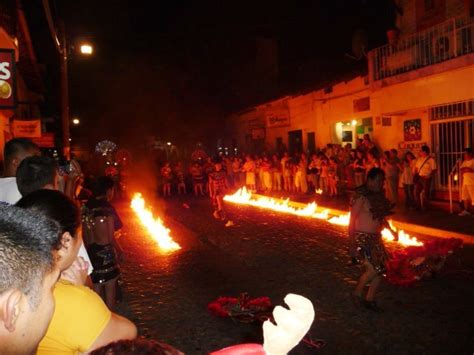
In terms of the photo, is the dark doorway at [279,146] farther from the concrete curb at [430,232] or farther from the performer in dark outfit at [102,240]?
the performer in dark outfit at [102,240]

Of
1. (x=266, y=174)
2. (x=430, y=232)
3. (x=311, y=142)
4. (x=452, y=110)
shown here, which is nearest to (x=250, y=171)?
(x=266, y=174)

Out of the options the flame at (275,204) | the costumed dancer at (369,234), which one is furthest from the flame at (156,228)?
the costumed dancer at (369,234)

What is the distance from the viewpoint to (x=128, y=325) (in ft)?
7.21

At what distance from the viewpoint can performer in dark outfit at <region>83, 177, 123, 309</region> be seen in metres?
5.64

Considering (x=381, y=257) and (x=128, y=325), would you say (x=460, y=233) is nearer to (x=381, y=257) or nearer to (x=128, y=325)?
(x=381, y=257)

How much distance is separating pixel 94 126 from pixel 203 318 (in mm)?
36569

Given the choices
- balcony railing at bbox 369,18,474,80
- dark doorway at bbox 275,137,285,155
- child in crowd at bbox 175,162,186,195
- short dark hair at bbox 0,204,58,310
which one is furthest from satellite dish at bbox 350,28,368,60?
short dark hair at bbox 0,204,58,310

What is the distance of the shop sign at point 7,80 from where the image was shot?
9.34m

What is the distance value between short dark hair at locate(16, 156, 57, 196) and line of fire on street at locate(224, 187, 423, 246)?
7579mm

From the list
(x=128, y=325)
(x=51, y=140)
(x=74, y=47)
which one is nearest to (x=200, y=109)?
(x=51, y=140)

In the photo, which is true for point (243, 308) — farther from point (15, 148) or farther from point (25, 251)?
point (25, 251)

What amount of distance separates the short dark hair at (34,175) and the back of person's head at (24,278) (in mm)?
2348

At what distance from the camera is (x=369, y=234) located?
623 centimetres

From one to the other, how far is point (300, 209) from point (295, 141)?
10815 millimetres
